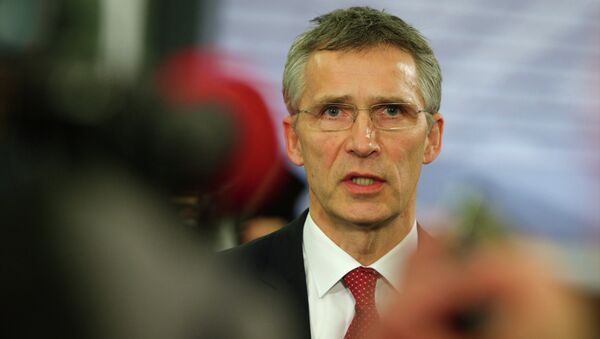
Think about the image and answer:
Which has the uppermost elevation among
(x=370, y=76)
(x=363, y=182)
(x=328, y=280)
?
(x=370, y=76)

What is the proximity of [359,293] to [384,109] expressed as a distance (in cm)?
23

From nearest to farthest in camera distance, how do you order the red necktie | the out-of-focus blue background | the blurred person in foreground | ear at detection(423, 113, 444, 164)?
the blurred person in foreground, the red necktie, ear at detection(423, 113, 444, 164), the out-of-focus blue background

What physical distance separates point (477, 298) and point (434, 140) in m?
0.76

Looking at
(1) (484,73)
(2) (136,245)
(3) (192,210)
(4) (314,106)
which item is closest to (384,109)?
(4) (314,106)

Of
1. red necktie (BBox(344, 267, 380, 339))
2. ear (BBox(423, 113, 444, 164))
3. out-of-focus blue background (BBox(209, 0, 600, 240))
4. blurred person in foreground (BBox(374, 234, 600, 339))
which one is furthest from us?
out-of-focus blue background (BBox(209, 0, 600, 240))

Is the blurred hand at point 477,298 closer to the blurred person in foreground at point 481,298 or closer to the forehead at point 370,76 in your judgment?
the blurred person in foreground at point 481,298

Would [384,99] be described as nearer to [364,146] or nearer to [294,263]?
[364,146]

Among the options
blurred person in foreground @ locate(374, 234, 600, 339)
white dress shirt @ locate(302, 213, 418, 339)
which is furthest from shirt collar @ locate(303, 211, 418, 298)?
blurred person in foreground @ locate(374, 234, 600, 339)

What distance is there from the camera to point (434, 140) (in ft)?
3.59

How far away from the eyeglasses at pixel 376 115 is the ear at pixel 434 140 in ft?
0.12

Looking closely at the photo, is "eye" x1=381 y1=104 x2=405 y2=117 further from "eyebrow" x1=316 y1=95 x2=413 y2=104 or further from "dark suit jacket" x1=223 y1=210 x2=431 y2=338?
"dark suit jacket" x1=223 y1=210 x2=431 y2=338

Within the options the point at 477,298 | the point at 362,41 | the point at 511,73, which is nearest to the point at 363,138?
the point at 362,41

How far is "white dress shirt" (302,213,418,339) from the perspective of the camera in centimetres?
100

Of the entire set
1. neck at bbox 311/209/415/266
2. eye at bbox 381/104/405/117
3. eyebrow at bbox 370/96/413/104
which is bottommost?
neck at bbox 311/209/415/266
